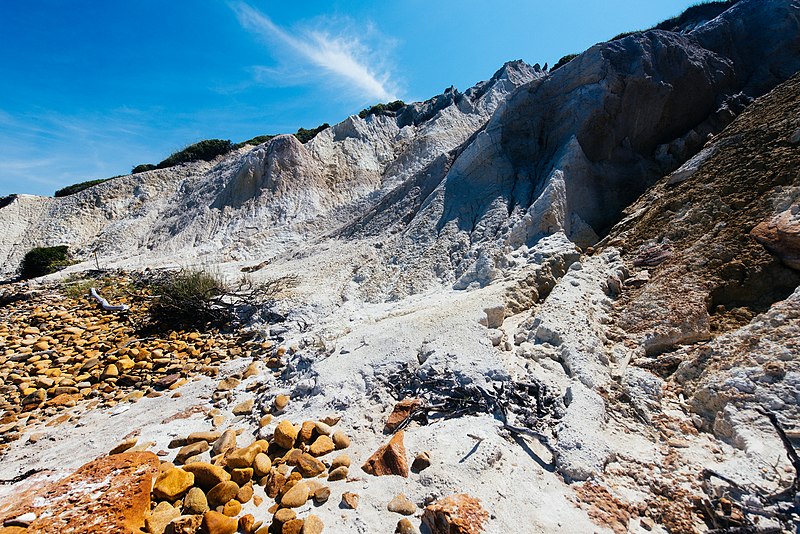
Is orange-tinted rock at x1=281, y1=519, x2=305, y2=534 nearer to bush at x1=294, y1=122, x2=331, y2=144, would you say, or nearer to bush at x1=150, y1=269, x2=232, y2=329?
bush at x1=150, y1=269, x2=232, y2=329

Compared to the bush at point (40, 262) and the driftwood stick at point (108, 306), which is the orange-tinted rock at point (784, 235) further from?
the bush at point (40, 262)

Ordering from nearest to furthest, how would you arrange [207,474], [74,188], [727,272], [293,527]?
[293,527] < [207,474] < [727,272] < [74,188]

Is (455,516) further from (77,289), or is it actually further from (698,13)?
(698,13)

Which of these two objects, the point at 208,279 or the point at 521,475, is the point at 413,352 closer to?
the point at 521,475

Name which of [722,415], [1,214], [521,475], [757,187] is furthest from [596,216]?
[1,214]

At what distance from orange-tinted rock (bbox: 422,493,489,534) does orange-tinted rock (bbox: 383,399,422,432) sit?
1.26m

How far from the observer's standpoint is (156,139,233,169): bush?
95.7 ft

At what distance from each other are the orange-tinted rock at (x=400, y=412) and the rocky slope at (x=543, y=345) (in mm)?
73

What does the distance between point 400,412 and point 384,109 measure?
92.2ft

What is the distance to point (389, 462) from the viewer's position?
343 cm

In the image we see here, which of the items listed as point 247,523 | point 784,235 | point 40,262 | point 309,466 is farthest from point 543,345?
point 40,262

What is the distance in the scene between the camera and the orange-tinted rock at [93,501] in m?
2.69

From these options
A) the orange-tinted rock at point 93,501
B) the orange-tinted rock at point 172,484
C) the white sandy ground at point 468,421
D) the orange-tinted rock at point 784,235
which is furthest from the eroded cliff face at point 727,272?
the orange-tinted rock at point 93,501

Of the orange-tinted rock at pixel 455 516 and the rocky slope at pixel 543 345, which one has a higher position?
the rocky slope at pixel 543 345
